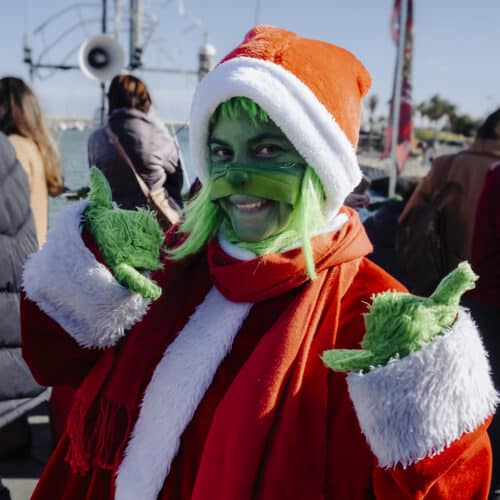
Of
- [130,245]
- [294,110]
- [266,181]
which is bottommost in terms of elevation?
[130,245]

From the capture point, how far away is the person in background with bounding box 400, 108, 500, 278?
8.68ft

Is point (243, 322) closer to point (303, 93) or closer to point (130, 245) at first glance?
point (130, 245)

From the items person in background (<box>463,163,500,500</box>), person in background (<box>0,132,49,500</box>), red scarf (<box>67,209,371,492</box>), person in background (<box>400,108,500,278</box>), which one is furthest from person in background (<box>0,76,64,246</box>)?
person in background (<box>463,163,500,500</box>)

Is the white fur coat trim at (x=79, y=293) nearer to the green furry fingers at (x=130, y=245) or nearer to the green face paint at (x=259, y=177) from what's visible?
the green furry fingers at (x=130, y=245)

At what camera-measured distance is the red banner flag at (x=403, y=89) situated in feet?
17.8

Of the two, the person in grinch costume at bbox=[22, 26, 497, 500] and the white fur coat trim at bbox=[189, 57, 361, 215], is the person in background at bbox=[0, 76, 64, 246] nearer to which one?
the person in grinch costume at bbox=[22, 26, 497, 500]

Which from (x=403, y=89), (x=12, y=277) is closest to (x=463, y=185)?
(x=12, y=277)

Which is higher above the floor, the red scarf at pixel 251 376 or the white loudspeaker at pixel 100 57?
the white loudspeaker at pixel 100 57

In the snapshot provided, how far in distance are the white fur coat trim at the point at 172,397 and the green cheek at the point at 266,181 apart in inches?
8.9

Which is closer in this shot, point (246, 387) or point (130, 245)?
point (246, 387)

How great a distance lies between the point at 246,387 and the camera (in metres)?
1.01

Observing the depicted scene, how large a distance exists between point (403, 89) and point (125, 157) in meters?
3.50

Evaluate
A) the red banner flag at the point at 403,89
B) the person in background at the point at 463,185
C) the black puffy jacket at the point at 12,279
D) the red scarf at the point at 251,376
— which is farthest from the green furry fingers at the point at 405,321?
the red banner flag at the point at 403,89

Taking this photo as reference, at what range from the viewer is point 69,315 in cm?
119
